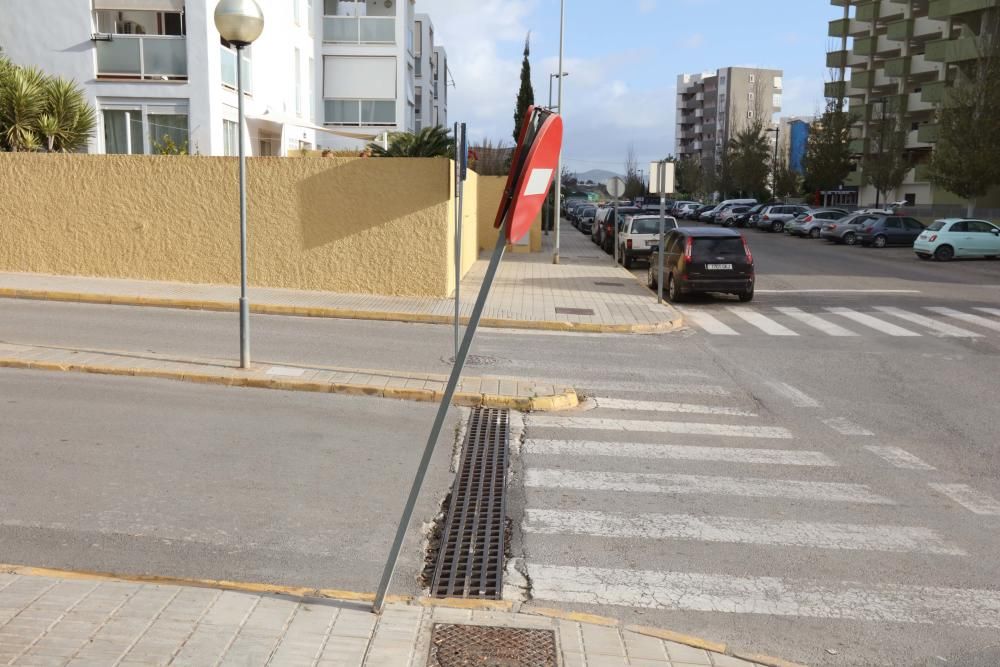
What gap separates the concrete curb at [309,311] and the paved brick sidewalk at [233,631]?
10.9m

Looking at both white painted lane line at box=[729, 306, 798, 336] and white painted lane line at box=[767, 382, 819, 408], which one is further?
white painted lane line at box=[729, 306, 798, 336]

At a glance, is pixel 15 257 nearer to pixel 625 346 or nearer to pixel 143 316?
pixel 143 316

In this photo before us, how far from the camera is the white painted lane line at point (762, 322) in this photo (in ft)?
51.8

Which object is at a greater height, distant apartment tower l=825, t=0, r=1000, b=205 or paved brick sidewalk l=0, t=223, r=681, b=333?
distant apartment tower l=825, t=0, r=1000, b=205

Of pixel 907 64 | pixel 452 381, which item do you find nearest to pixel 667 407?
pixel 452 381

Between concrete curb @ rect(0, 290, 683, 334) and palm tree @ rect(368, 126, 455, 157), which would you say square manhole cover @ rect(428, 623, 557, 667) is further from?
palm tree @ rect(368, 126, 455, 157)

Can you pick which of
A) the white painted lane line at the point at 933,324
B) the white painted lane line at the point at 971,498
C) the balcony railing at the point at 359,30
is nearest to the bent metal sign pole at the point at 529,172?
the white painted lane line at the point at 971,498

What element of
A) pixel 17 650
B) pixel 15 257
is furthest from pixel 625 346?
pixel 15 257

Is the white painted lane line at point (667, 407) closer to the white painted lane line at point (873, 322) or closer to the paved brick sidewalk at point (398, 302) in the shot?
the paved brick sidewalk at point (398, 302)

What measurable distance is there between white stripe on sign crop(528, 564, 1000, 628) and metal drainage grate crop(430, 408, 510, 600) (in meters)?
0.32

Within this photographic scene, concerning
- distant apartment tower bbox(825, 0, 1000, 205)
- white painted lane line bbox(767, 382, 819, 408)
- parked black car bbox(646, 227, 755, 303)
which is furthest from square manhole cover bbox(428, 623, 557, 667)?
distant apartment tower bbox(825, 0, 1000, 205)

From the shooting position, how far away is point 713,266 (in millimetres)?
19562

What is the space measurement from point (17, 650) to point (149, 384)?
6.23m

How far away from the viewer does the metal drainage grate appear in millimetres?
5363
